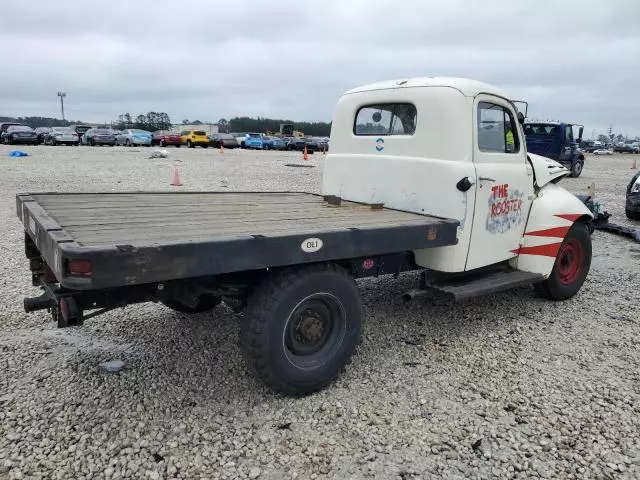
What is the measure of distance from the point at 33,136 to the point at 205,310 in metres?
33.3

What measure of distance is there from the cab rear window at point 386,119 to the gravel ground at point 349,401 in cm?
177

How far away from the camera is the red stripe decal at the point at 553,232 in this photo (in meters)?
5.03

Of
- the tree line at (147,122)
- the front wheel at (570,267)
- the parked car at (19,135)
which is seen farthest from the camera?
the tree line at (147,122)

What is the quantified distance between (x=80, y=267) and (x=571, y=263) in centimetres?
513

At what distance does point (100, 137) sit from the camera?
1367 inches

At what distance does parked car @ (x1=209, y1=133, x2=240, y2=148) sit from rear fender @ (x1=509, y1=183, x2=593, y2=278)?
3452 centimetres

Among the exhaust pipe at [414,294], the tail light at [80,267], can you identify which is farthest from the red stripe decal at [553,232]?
the tail light at [80,267]

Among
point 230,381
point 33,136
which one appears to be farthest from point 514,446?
point 33,136

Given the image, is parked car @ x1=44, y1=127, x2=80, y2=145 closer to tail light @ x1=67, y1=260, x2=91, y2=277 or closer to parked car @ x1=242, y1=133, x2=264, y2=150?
parked car @ x1=242, y1=133, x2=264, y2=150

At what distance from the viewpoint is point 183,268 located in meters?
2.61

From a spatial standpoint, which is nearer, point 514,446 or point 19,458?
point 19,458

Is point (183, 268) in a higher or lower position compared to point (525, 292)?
higher

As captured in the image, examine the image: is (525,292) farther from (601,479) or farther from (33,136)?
(33,136)

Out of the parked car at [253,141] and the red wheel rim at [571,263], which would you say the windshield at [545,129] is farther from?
the parked car at [253,141]
